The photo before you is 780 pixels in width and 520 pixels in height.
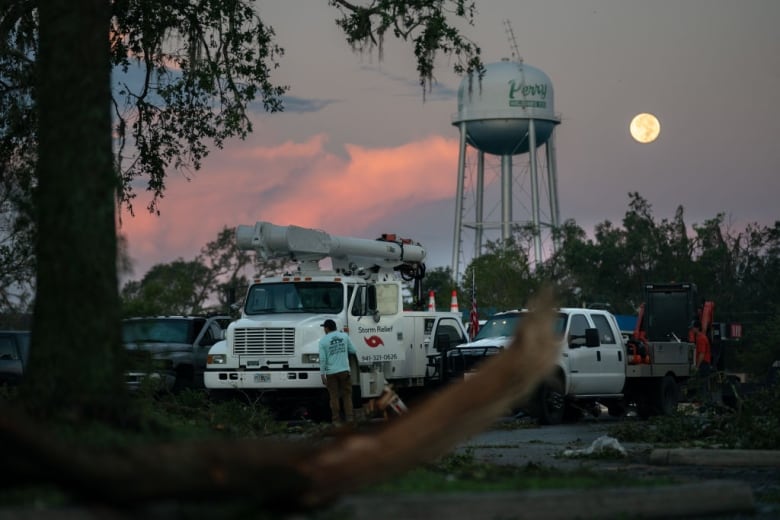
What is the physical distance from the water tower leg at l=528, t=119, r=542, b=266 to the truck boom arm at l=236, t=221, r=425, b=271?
55.3m

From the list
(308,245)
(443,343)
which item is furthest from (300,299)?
(443,343)

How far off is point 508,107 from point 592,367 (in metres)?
58.8

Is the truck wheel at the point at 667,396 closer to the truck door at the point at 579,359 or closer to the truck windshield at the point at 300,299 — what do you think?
the truck door at the point at 579,359

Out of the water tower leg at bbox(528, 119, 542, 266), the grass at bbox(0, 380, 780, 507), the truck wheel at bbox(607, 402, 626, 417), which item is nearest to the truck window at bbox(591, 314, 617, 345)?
the grass at bbox(0, 380, 780, 507)

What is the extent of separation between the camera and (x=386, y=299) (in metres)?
26.2

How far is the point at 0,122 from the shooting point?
20.2 m

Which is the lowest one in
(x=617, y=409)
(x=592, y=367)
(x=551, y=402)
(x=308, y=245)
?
(x=617, y=409)

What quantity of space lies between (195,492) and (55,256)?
3499mm

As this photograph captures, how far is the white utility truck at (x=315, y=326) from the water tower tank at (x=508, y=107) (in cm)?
5607

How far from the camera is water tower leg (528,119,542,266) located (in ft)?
274

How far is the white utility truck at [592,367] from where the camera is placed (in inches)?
979

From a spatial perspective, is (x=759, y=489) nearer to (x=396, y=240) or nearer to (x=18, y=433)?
(x=18, y=433)

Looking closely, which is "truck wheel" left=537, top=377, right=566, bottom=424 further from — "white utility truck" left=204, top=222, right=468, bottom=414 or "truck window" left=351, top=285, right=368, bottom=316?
"truck window" left=351, top=285, right=368, bottom=316

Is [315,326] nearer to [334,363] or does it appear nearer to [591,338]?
[334,363]
